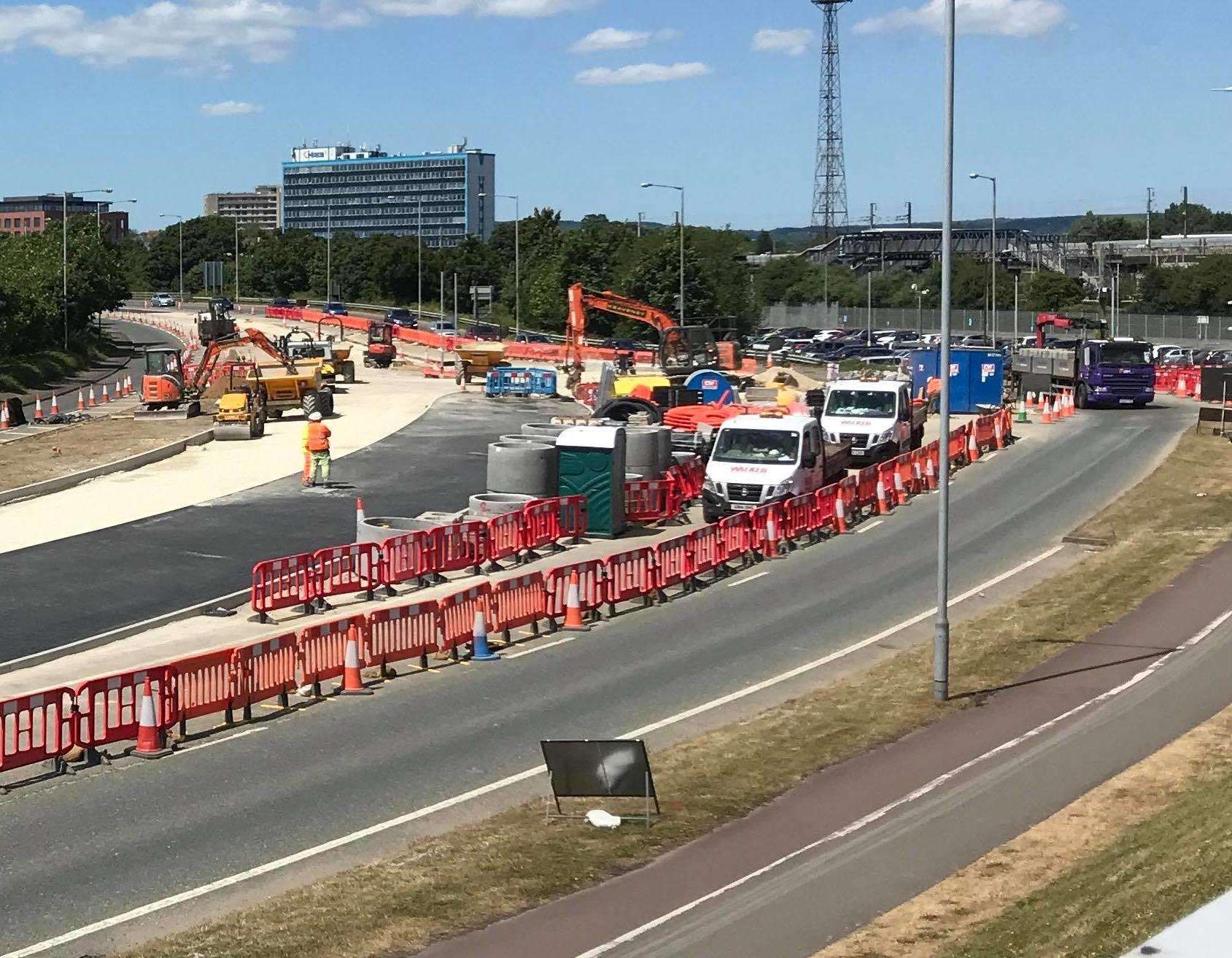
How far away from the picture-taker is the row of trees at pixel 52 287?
230 ft

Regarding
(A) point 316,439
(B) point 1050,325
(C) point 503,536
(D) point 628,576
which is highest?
(B) point 1050,325

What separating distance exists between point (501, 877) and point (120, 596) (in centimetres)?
1514

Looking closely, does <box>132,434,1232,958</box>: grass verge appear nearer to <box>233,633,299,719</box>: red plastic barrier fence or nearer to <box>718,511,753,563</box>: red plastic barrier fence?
<box>233,633,299,719</box>: red plastic barrier fence

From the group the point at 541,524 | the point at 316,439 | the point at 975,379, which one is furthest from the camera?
the point at 975,379

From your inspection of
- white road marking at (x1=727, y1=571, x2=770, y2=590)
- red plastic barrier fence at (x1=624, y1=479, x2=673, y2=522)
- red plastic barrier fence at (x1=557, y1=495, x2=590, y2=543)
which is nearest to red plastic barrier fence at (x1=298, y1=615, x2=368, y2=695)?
white road marking at (x1=727, y1=571, x2=770, y2=590)

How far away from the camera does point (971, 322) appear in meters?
111

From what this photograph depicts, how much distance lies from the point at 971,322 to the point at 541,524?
280 feet

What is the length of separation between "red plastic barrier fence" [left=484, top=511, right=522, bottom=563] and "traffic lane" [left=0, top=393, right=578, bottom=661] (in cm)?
418

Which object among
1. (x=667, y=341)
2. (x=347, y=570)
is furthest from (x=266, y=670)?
(x=667, y=341)

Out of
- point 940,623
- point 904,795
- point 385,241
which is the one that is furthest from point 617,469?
point 385,241

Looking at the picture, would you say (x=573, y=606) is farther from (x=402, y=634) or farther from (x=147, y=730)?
(x=147, y=730)

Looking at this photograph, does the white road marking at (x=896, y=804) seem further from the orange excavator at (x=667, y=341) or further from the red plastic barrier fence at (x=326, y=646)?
the orange excavator at (x=667, y=341)

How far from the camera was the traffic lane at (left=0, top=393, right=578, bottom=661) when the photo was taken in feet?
84.8

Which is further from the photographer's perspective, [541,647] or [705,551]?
[705,551]
